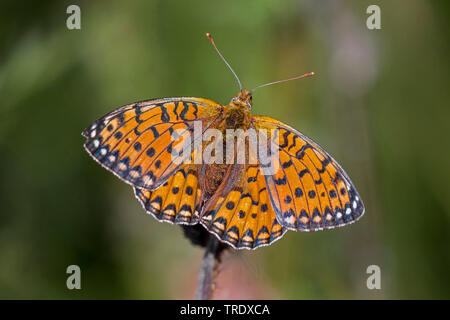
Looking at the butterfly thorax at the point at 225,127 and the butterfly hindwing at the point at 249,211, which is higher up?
the butterfly thorax at the point at 225,127

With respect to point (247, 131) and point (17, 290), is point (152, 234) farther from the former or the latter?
point (247, 131)

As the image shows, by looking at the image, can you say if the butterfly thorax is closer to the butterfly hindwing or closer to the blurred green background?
the butterfly hindwing

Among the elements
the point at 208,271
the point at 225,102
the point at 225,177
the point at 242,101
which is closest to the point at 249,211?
the point at 225,177

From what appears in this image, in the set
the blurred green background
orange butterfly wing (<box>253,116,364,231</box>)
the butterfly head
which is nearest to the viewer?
orange butterfly wing (<box>253,116,364,231</box>)

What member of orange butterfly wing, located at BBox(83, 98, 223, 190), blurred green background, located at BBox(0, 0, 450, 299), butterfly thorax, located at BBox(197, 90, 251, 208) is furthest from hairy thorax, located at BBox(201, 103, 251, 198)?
blurred green background, located at BBox(0, 0, 450, 299)

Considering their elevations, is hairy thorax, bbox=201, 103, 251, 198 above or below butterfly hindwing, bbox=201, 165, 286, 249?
above

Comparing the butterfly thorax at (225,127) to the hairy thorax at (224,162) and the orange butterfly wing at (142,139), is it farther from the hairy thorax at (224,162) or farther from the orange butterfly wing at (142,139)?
the orange butterfly wing at (142,139)

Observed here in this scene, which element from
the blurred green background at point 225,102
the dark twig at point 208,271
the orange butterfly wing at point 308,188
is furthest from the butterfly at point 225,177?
the blurred green background at point 225,102

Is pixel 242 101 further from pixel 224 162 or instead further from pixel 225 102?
pixel 225 102
